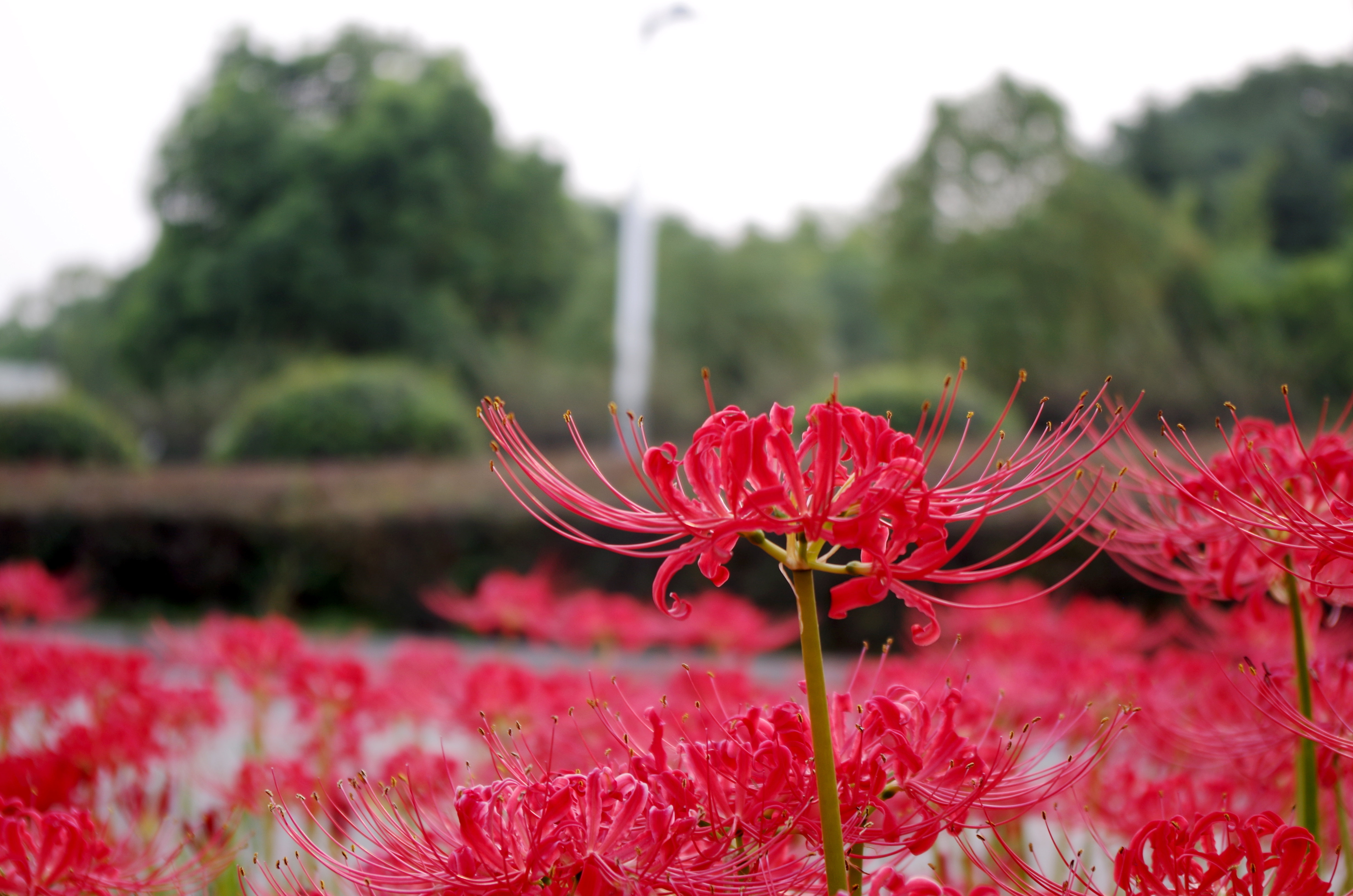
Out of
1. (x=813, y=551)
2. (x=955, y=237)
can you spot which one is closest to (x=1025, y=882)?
(x=813, y=551)

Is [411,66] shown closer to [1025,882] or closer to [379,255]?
[379,255]

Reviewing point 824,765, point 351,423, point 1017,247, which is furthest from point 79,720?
point 1017,247

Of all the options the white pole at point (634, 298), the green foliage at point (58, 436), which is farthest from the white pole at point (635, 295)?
the green foliage at point (58, 436)

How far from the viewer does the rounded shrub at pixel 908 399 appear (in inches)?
427

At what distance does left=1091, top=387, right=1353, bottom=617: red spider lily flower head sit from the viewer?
107 cm

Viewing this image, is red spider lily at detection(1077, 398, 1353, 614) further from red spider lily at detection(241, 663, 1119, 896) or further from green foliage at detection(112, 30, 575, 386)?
green foliage at detection(112, 30, 575, 386)

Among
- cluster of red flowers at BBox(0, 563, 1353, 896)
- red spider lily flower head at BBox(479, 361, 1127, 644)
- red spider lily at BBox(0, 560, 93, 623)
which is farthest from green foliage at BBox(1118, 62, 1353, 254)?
red spider lily flower head at BBox(479, 361, 1127, 644)

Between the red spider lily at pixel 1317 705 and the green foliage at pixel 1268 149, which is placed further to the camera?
the green foliage at pixel 1268 149

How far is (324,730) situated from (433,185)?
91.3 feet

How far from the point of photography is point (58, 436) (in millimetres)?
12961

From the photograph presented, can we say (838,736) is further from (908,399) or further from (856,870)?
(908,399)

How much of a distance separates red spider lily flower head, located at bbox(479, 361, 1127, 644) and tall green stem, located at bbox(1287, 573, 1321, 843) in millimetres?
458

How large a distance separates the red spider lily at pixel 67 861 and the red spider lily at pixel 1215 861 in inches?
47.0

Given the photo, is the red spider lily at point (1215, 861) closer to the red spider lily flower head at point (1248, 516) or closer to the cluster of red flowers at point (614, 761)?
the cluster of red flowers at point (614, 761)
